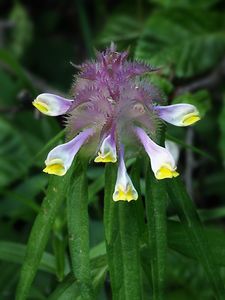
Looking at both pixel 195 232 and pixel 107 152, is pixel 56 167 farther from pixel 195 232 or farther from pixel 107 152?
pixel 195 232

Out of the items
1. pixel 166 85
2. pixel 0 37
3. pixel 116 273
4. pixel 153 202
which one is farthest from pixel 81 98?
pixel 0 37

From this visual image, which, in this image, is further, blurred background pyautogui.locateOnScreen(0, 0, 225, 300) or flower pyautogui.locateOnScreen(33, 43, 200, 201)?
blurred background pyautogui.locateOnScreen(0, 0, 225, 300)

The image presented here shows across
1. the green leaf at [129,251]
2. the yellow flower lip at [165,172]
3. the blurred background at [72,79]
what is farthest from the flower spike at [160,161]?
the blurred background at [72,79]

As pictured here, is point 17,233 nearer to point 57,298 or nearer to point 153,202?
point 57,298

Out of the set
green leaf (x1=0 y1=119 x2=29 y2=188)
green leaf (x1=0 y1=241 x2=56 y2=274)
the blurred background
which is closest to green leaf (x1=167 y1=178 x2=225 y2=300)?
the blurred background

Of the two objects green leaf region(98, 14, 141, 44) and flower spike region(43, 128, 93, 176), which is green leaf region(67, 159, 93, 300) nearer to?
flower spike region(43, 128, 93, 176)
